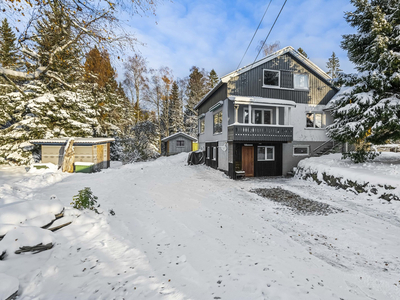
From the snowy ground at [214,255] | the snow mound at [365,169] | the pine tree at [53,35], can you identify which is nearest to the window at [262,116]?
the snow mound at [365,169]

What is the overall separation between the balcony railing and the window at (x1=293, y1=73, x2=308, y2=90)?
13.8 ft

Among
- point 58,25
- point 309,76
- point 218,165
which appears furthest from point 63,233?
point 309,76

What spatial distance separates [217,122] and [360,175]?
33.7ft

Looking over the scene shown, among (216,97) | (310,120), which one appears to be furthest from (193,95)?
(310,120)

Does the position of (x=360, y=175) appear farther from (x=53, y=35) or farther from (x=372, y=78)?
(x=53, y=35)

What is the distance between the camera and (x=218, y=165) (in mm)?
16312

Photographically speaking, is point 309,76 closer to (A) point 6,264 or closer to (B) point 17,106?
(A) point 6,264

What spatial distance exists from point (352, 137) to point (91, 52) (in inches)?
534

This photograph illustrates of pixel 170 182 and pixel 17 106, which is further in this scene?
pixel 17 106

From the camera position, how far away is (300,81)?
50.1 ft

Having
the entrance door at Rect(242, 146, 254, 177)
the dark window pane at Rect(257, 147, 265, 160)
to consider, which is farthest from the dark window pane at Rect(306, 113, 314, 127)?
the entrance door at Rect(242, 146, 254, 177)

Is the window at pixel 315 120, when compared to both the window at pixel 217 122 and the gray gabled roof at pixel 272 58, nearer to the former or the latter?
the gray gabled roof at pixel 272 58

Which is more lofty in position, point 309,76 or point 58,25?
point 309,76

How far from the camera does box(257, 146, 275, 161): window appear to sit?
14.5 meters
